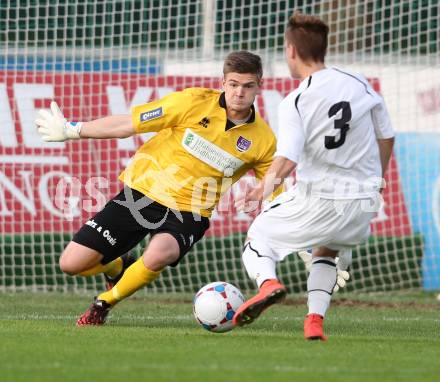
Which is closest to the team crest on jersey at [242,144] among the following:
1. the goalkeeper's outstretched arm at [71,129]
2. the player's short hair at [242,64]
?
the player's short hair at [242,64]

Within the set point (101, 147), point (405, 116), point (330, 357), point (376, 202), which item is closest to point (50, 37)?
point (101, 147)

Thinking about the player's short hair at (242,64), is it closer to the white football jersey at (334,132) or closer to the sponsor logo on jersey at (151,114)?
the sponsor logo on jersey at (151,114)

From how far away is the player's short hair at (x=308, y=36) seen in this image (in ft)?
20.8

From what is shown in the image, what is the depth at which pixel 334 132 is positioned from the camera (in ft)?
20.9

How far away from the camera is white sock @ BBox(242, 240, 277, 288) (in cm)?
633

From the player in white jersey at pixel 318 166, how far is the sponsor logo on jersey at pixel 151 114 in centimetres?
134

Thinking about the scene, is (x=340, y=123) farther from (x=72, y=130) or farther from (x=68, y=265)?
(x=68, y=265)

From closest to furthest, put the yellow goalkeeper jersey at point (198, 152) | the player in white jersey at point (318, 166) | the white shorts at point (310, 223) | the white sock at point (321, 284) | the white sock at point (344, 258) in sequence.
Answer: the player in white jersey at point (318, 166) < the white shorts at point (310, 223) < the white sock at point (321, 284) < the white sock at point (344, 258) < the yellow goalkeeper jersey at point (198, 152)

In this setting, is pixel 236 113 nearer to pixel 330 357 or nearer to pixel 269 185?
pixel 269 185

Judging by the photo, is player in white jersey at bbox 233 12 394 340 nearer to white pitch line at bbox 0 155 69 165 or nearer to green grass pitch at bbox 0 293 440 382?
green grass pitch at bbox 0 293 440 382

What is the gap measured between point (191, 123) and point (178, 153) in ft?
0.82

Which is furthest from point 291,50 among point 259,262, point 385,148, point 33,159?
point 33,159

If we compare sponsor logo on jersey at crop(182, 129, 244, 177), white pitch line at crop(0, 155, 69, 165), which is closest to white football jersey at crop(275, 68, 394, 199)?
sponsor logo on jersey at crop(182, 129, 244, 177)

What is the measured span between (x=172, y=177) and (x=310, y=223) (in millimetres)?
1682
